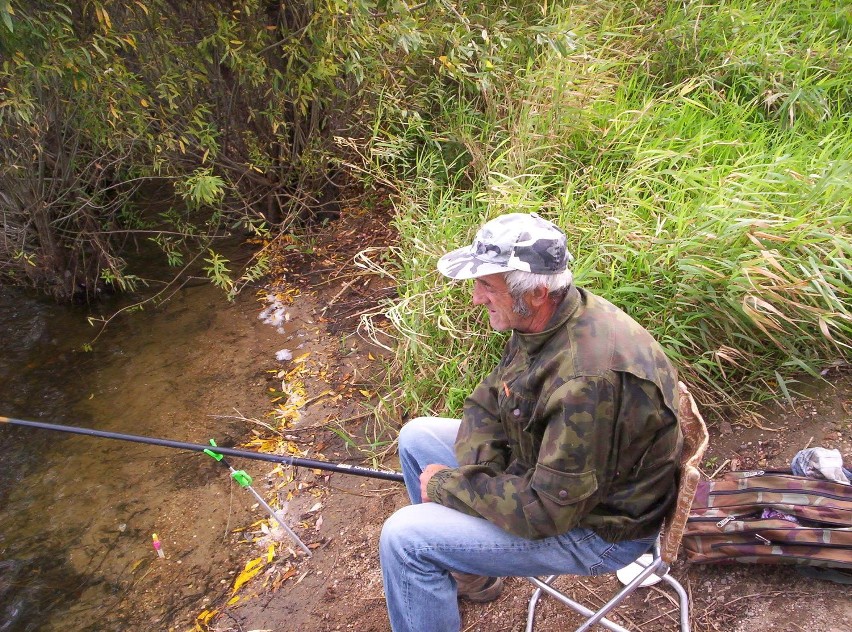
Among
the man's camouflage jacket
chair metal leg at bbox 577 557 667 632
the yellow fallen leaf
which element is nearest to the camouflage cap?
the man's camouflage jacket

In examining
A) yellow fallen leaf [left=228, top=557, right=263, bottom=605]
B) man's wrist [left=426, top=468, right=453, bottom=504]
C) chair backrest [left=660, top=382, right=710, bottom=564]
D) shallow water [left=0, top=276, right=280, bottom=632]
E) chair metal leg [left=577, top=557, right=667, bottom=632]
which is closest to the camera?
chair backrest [left=660, top=382, right=710, bottom=564]

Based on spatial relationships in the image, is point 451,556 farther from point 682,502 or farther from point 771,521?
point 771,521

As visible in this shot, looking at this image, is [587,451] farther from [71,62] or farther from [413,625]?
[71,62]

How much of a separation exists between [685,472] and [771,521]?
852 mm

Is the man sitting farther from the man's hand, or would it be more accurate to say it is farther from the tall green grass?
the tall green grass

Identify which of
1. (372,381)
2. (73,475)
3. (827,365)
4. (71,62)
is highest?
(71,62)

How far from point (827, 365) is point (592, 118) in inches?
79.6

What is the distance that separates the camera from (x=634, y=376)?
5.22ft

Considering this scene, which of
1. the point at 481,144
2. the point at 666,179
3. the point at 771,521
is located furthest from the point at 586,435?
the point at 481,144

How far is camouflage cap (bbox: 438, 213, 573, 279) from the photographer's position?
1.71 m

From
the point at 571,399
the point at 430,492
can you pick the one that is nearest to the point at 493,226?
the point at 571,399

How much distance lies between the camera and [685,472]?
1.55m

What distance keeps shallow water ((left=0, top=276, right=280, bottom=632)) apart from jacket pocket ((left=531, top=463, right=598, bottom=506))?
214 centimetres

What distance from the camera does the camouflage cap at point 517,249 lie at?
5.61 feet
